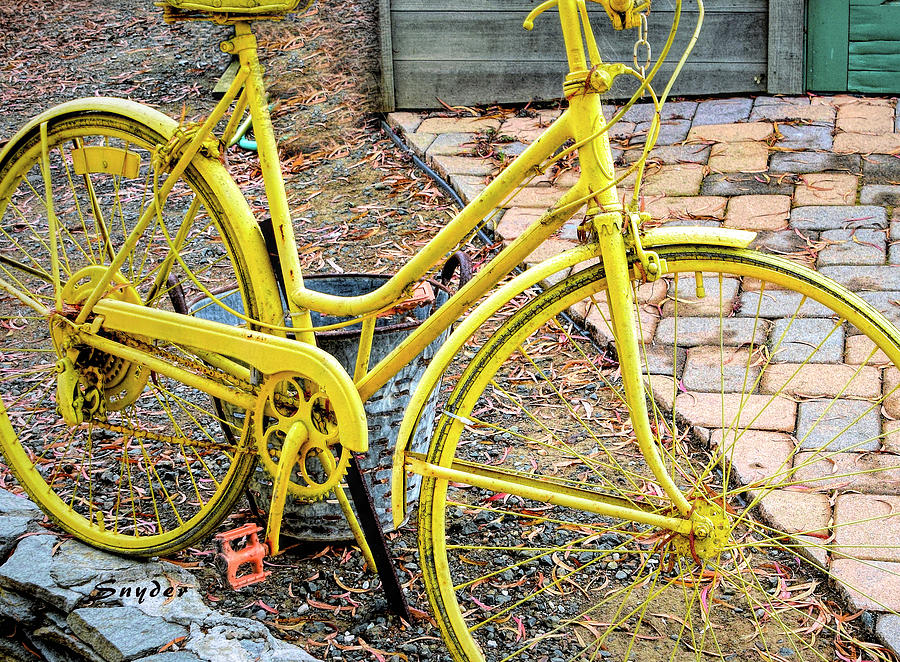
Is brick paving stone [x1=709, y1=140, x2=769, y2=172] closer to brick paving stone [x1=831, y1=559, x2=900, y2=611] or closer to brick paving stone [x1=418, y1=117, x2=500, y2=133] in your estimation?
brick paving stone [x1=418, y1=117, x2=500, y2=133]

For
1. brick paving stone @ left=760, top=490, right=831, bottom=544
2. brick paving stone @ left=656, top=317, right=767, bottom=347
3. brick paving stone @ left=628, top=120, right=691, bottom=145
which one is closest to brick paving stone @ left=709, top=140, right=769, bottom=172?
brick paving stone @ left=628, top=120, right=691, bottom=145

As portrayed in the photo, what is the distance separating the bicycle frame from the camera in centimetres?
195

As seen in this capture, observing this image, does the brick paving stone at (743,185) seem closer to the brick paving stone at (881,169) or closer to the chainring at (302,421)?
the brick paving stone at (881,169)

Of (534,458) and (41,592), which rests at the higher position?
(534,458)

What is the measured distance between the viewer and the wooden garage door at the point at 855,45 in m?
5.24

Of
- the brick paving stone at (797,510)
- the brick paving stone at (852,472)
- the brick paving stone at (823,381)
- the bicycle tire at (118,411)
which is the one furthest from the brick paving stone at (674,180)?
the bicycle tire at (118,411)

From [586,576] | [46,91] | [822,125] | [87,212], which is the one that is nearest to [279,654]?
[586,576]

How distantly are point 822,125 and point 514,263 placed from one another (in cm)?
360

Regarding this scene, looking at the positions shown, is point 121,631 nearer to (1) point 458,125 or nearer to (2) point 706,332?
(2) point 706,332

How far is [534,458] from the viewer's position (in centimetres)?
324

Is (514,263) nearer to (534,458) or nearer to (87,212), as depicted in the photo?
(534,458)

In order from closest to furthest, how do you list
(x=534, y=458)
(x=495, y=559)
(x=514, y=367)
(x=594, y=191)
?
(x=594, y=191)
(x=495, y=559)
(x=534, y=458)
(x=514, y=367)
